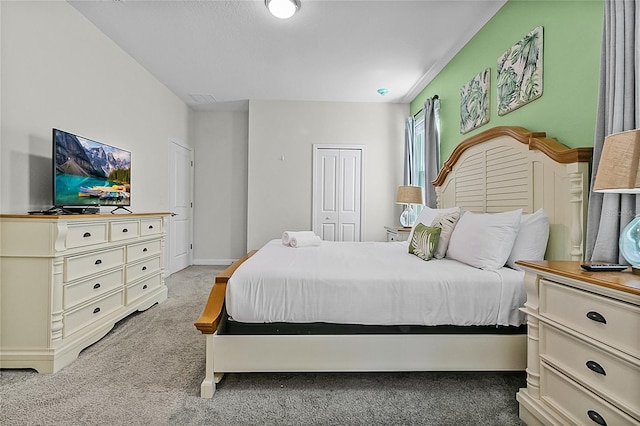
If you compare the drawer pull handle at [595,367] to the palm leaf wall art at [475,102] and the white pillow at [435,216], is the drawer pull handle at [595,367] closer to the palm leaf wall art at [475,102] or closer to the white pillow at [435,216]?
the white pillow at [435,216]

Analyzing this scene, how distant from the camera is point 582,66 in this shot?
5.88ft

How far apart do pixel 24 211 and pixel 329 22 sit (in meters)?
2.85

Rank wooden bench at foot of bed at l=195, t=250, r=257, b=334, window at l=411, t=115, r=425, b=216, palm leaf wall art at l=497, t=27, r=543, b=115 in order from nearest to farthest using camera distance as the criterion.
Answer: wooden bench at foot of bed at l=195, t=250, r=257, b=334 → palm leaf wall art at l=497, t=27, r=543, b=115 → window at l=411, t=115, r=425, b=216

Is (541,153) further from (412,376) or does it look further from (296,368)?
(296,368)

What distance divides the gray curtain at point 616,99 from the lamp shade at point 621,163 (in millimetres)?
406

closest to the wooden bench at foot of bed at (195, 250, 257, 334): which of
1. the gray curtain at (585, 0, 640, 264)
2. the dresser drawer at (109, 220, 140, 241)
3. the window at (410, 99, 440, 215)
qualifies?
the dresser drawer at (109, 220, 140, 241)

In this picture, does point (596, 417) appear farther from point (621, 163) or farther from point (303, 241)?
point (303, 241)

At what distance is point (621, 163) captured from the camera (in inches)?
42.2

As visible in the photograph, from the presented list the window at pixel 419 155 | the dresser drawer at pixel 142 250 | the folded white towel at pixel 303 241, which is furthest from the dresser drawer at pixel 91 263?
the window at pixel 419 155

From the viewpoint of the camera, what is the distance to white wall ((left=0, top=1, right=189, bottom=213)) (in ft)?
6.93

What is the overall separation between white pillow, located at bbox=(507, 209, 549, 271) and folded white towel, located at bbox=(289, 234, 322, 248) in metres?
1.57

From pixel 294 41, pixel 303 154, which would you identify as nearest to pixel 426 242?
pixel 294 41

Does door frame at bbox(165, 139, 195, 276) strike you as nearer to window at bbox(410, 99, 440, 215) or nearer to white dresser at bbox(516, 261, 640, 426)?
window at bbox(410, 99, 440, 215)

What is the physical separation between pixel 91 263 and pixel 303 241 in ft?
5.31
